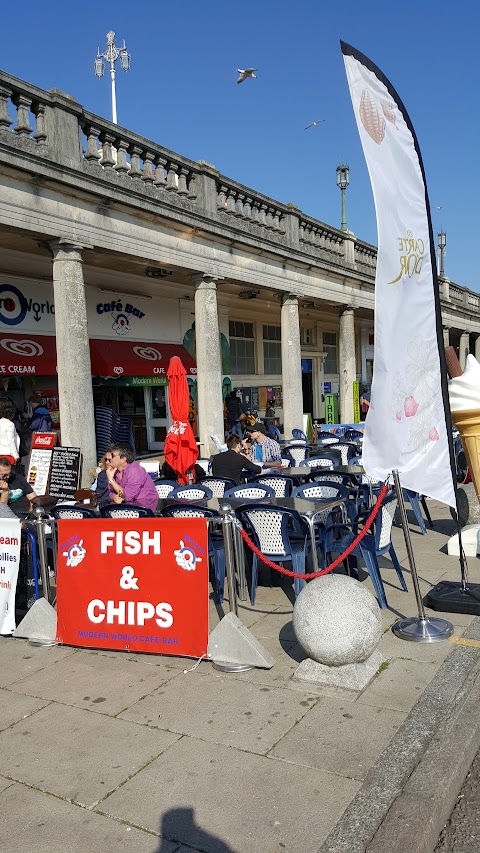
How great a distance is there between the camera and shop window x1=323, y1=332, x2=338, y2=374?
27219 millimetres

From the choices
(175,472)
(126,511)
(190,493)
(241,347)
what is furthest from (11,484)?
(241,347)

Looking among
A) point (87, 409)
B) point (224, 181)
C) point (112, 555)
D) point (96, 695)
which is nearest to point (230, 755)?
point (96, 695)

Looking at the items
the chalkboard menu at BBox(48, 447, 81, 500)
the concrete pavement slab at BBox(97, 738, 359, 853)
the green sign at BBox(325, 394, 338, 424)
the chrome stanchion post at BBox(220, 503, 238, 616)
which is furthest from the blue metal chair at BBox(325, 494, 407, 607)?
the green sign at BBox(325, 394, 338, 424)

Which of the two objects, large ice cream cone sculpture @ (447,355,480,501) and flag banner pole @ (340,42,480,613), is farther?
large ice cream cone sculpture @ (447,355,480,501)

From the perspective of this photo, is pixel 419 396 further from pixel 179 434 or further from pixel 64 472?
pixel 64 472

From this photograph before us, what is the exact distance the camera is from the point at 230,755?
369 centimetres

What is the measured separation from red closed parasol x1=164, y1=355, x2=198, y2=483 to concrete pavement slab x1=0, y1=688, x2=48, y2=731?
5.01 metres

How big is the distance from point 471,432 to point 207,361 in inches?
329

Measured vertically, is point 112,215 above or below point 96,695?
above

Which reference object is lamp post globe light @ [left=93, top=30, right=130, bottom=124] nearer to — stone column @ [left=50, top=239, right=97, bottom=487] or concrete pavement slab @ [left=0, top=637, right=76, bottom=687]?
stone column @ [left=50, top=239, right=97, bottom=487]

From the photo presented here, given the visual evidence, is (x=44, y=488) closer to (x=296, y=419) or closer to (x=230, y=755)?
(x=230, y=755)

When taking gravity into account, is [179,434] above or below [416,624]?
above

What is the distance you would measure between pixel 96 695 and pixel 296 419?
13.3 metres

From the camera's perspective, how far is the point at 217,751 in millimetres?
3734
